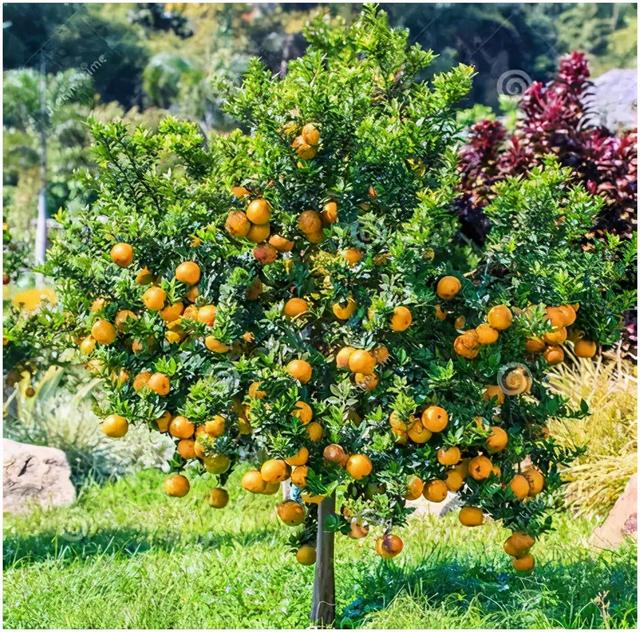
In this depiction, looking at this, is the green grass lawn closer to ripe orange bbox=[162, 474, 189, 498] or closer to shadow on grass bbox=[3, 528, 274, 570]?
shadow on grass bbox=[3, 528, 274, 570]

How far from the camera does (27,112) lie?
22.0 m

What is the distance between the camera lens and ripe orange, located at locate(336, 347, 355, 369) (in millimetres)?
3586

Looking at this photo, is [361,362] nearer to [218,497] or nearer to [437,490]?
Answer: [437,490]

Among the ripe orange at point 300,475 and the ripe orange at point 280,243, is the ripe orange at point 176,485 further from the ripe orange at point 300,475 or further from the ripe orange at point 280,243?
the ripe orange at point 280,243

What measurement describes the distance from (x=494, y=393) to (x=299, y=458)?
769 millimetres

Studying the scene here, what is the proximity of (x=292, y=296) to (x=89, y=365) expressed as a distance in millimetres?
932

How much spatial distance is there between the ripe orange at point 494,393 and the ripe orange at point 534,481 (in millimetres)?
340

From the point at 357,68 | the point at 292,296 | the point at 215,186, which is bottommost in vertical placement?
the point at 292,296

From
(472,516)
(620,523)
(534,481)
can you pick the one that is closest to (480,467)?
(472,516)

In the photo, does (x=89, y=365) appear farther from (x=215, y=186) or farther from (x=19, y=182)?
(x=19, y=182)

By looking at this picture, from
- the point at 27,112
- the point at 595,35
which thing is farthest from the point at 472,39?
the point at 27,112

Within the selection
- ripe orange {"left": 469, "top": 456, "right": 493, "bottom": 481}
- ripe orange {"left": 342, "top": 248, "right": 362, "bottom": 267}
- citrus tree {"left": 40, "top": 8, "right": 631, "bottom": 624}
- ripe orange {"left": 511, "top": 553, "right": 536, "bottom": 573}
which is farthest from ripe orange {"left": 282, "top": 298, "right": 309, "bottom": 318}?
ripe orange {"left": 511, "top": 553, "right": 536, "bottom": 573}

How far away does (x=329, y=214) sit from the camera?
3.75 metres

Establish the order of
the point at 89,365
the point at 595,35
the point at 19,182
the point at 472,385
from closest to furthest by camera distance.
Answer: the point at 472,385
the point at 89,365
the point at 19,182
the point at 595,35
